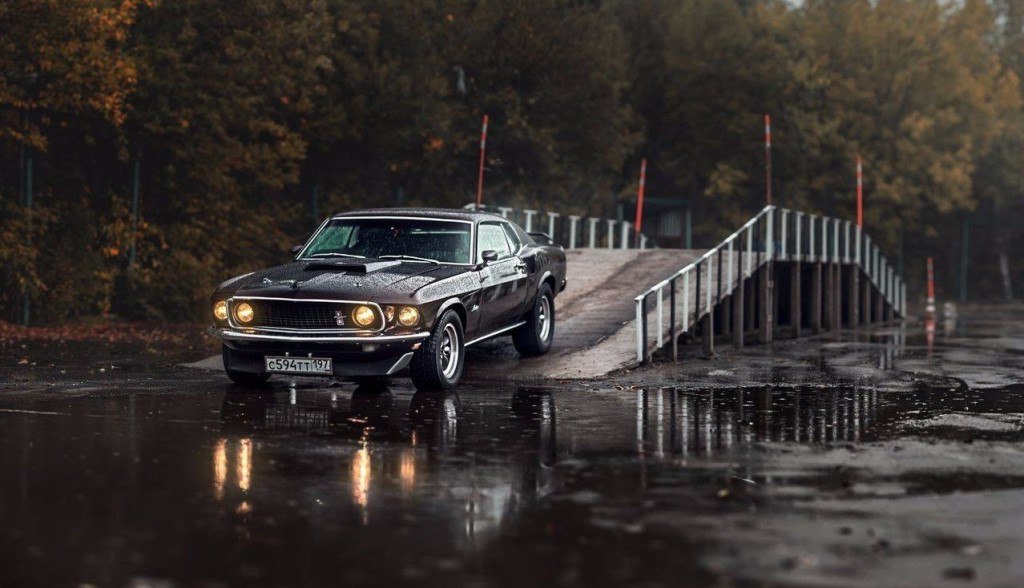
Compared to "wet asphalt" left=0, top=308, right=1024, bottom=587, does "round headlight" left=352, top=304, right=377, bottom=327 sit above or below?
above

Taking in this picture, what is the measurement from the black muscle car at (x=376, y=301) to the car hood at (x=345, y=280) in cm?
1

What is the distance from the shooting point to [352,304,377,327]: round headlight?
14.5 m

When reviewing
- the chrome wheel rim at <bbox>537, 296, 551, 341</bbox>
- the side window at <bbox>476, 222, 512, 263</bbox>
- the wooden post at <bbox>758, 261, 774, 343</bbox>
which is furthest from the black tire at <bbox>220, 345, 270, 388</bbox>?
the wooden post at <bbox>758, 261, 774, 343</bbox>

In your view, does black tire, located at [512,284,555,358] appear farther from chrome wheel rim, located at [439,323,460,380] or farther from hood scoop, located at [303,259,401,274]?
hood scoop, located at [303,259,401,274]

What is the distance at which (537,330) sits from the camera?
18.1 m

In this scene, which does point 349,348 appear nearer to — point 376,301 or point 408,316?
point 376,301

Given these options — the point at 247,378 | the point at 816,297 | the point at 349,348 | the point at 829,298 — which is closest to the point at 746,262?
the point at 816,297

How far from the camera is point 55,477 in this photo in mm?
9180

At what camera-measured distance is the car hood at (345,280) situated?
14.6 metres

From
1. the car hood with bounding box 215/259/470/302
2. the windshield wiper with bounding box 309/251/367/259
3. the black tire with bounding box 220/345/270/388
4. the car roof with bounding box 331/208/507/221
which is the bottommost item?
the black tire with bounding box 220/345/270/388

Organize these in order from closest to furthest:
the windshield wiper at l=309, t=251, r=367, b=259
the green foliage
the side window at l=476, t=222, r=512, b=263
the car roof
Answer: the windshield wiper at l=309, t=251, r=367, b=259, the side window at l=476, t=222, r=512, b=263, the car roof, the green foliage

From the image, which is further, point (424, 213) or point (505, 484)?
point (424, 213)

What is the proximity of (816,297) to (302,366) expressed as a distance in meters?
16.7

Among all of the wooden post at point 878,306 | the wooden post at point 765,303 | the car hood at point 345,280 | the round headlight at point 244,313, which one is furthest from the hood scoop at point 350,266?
the wooden post at point 878,306
